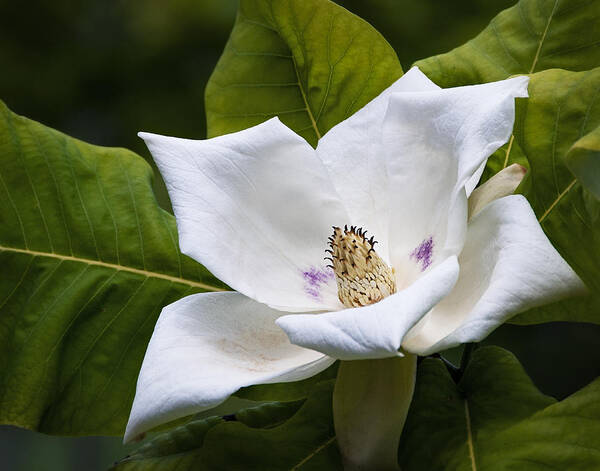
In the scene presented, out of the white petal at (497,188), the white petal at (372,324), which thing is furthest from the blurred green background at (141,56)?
the white petal at (372,324)

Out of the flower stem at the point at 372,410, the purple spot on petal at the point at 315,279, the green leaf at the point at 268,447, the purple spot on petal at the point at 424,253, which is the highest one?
the purple spot on petal at the point at 424,253

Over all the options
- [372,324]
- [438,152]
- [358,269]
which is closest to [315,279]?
[358,269]

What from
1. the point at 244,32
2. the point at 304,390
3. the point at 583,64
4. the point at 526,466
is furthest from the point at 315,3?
the point at 526,466

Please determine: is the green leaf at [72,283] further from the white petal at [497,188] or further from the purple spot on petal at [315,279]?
the white petal at [497,188]

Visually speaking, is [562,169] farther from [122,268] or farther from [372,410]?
[122,268]

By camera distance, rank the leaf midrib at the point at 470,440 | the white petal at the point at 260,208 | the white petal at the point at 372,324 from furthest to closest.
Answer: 1. the white petal at the point at 260,208
2. the leaf midrib at the point at 470,440
3. the white petal at the point at 372,324
